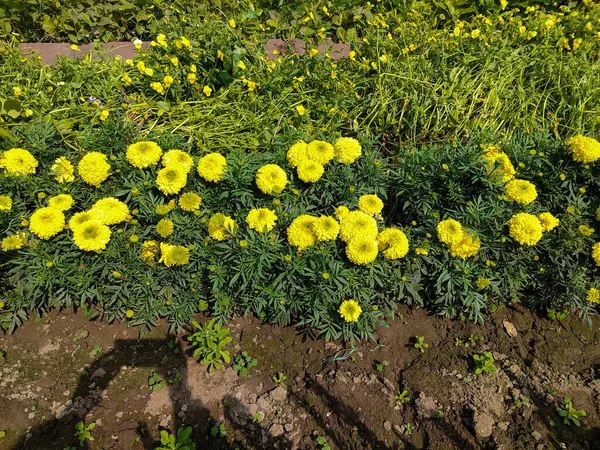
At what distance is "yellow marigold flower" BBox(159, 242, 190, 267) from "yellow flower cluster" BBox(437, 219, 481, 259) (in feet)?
5.10

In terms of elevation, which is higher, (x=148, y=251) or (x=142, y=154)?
(x=142, y=154)

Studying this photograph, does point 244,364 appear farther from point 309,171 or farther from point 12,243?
point 12,243

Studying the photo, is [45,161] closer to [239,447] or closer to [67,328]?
[67,328]

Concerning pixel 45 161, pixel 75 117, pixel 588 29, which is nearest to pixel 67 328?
pixel 45 161

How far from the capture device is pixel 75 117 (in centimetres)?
304

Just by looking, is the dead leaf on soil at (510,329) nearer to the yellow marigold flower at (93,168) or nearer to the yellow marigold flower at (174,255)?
the yellow marigold flower at (174,255)

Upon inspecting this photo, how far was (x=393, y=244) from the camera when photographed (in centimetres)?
228

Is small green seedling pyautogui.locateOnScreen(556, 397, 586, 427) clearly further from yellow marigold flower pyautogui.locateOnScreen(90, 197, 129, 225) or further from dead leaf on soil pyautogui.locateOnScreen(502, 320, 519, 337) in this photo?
yellow marigold flower pyautogui.locateOnScreen(90, 197, 129, 225)

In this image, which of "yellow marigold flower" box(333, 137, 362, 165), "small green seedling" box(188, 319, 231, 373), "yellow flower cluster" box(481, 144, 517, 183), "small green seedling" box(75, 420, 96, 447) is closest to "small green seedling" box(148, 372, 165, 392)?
"small green seedling" box(188, 319, 231, 373)

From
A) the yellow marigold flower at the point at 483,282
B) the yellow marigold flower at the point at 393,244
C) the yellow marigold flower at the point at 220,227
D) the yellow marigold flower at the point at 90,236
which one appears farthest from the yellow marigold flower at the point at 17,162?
the yellow marigold flower at the point at 483,282

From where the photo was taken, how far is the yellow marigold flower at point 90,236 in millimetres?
2201

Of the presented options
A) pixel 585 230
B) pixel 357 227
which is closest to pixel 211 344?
pixel 357 227

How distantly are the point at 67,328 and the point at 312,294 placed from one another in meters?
1.65

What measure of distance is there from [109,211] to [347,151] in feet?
5.04
